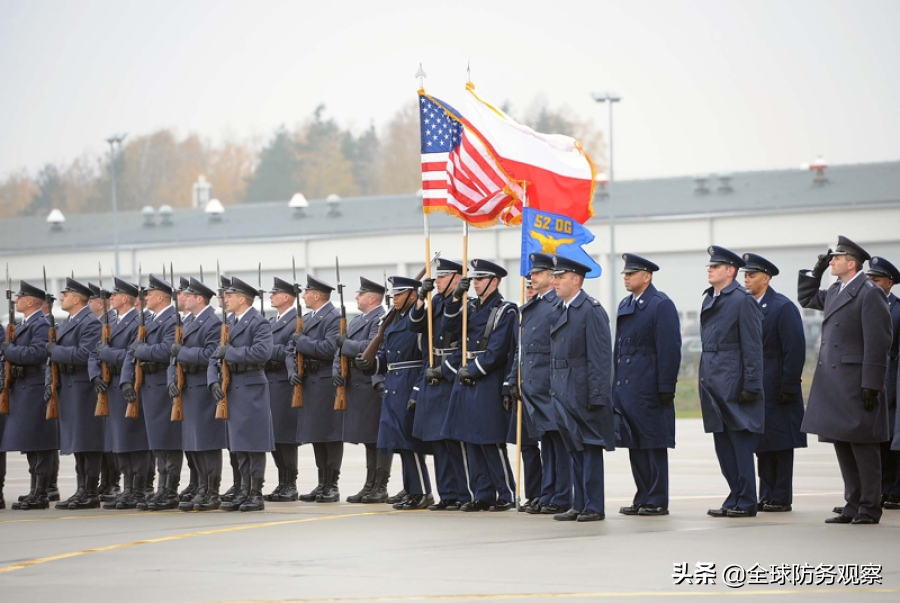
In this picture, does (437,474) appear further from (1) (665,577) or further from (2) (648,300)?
(1) (665,577)

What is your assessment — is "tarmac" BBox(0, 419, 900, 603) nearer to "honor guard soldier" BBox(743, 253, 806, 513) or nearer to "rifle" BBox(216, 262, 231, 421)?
"honor guard soldier" BBox(743, 253, 806, 513)

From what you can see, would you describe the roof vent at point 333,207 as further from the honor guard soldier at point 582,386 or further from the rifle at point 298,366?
the honor guard soldier at point 582,386

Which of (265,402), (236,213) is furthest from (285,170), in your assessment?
(265,402)

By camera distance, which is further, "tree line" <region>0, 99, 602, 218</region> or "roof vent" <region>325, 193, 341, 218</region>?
"tree line" <region>0, 99, 602, 218</region>

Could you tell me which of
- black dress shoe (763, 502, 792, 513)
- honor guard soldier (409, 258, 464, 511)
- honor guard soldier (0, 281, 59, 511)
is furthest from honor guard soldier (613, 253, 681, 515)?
honor guard soldier (0, 281, 59, 511)

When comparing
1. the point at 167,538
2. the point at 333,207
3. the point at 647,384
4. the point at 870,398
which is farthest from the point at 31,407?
the point at 333,207

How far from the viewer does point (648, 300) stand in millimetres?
12430

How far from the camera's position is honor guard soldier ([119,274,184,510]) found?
1398 centimetres

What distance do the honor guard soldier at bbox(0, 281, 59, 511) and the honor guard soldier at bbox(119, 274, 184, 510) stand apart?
1.27 m

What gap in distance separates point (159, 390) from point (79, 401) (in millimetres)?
1069

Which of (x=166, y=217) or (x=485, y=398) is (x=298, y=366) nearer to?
(x=485, y=398)

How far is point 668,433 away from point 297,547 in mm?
3410

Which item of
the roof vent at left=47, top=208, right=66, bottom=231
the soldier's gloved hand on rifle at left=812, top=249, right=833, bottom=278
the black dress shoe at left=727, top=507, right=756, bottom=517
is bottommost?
the black dress shoe at left=727, top=507, right=756, bottom=517

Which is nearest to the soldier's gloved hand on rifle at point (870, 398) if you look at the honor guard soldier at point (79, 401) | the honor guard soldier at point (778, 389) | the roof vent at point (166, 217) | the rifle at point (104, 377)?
the honor guard soldier at point (778, 389)
